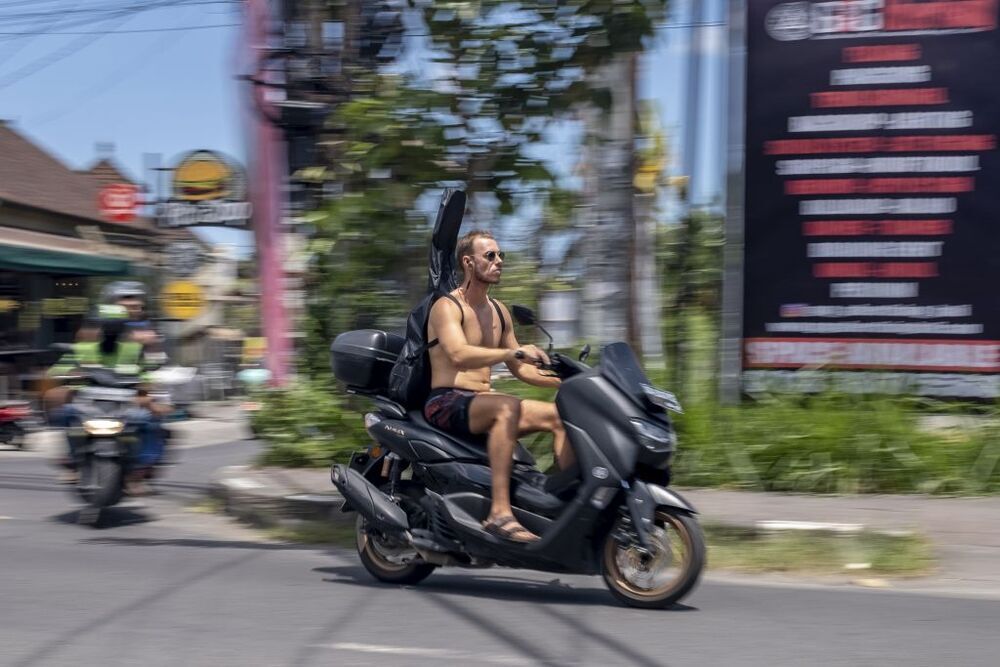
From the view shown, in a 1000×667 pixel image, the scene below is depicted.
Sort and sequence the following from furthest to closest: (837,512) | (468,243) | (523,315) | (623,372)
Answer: (837,512), (468,243), (623,372), (523,315)

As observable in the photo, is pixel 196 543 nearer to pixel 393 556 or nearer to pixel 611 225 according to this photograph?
pixel 393 556

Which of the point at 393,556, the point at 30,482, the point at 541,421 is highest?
the point at 541,421

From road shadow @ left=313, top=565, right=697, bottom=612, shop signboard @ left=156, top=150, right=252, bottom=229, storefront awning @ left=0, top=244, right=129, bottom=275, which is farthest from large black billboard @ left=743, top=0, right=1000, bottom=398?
shop signboard @ left=156, top=150, right=252, bottom=229

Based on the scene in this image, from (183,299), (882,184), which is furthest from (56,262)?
(882,184)

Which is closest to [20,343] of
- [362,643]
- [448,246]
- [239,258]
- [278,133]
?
[239,258]

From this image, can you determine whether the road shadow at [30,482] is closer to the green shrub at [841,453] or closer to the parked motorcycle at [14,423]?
the parked motorcycle at [14,423]

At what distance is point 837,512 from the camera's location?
24.2 ft

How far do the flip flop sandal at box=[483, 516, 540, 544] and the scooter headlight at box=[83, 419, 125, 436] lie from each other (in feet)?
11.9

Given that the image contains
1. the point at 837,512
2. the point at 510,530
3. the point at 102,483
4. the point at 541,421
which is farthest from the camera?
the point at 102,483

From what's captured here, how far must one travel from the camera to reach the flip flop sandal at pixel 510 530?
225 inches

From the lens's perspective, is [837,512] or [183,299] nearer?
[837,512]

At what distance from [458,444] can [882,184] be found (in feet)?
14.1

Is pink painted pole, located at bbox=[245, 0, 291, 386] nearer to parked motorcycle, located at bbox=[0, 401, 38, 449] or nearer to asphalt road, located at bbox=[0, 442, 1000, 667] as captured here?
parked motorcycle, located at bbox=[0, 401, 38, 449]

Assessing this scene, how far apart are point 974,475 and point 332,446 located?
468 cm
